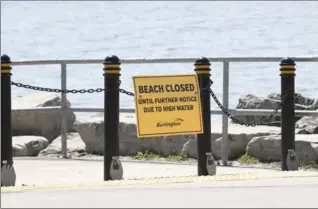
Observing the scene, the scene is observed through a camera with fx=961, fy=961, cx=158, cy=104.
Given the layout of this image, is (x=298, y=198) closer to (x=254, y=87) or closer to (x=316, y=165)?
(x=316, y=165)

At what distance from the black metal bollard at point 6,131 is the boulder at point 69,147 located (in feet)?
11.2

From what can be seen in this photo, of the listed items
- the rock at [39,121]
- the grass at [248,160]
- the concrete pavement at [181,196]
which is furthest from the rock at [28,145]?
the concrete pavement at [181,196]

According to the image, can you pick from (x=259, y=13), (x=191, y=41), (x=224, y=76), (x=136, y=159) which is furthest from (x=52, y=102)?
(x=259, y=13)

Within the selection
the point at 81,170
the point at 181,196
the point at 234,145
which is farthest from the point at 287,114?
the point at 181,196

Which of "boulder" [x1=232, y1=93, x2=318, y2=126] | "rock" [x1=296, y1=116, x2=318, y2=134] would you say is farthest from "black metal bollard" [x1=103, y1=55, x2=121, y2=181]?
"rock" [x1=296, y1=116, x2=318, y2=134]

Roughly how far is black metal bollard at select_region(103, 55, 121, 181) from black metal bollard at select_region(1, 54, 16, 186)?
107cm

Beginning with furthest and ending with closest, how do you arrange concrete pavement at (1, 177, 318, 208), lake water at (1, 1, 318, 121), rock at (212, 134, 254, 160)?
1. lake water at (1, 1, 318, 121)
2. rock at (212, 134, 254, 160)
3. concrete pavement at (1, 177, 318, 208)

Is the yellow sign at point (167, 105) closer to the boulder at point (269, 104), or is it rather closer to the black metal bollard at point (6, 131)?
the black metal bollard at point (6, 131)

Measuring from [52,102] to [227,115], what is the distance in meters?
3.81

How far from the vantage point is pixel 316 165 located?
1193 centimetres

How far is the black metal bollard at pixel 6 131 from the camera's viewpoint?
10320 millimetres

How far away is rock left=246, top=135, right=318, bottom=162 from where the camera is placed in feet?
39.7

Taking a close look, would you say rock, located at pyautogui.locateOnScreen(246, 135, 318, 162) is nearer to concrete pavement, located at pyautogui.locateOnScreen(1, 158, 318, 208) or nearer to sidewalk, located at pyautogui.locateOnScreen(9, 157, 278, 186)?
sidewalk, located at pyautogui.locateOnScreen(9, 157, 278, 186)

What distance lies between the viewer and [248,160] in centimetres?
1260
